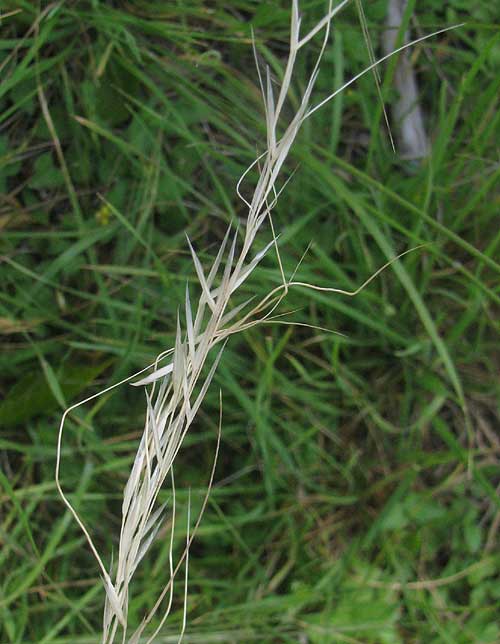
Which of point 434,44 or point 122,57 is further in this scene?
point 434,44

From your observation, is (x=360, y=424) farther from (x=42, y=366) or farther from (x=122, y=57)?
(x=122, y=57)

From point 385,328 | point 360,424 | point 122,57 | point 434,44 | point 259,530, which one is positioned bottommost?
point 259,530

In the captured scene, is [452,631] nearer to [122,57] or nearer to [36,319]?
[36,319]

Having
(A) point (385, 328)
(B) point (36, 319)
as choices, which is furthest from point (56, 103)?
(A) point (385, 328)

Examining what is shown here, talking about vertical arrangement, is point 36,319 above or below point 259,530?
above

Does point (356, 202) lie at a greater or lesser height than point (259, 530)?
greater

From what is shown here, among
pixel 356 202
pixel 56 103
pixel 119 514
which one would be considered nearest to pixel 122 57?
pixel 56 103
